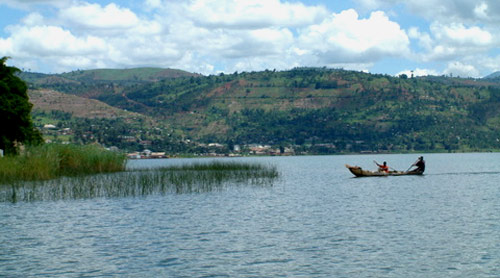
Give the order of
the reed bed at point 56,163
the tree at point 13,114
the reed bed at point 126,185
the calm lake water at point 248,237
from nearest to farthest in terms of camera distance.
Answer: the calm lake water at point 248,237
the reed bed at point 126,185
the reed bed at point 56,163
the tree at point 13,114

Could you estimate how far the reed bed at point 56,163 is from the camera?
46.0m

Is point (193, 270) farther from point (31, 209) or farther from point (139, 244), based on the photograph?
point (31, 209)

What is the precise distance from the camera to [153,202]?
4188 cm

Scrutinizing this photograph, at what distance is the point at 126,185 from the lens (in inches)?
1829

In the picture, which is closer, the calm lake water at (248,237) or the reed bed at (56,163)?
the calm lake water at (248,237)

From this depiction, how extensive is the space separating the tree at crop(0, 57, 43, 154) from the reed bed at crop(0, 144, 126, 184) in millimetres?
5696

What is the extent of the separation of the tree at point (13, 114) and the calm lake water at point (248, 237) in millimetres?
23694

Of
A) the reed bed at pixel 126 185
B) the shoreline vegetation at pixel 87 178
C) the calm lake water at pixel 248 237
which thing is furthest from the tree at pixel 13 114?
the calm lake water at pixel 248 237

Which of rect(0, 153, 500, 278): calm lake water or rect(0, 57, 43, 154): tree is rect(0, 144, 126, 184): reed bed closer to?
rect(0, 57, 43, 154): tree

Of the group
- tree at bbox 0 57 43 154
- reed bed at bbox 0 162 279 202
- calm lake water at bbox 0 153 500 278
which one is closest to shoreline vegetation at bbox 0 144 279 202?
reed bed at bbox 0 162 279 202

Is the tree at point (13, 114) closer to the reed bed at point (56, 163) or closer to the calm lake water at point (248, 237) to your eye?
the reed bed at point (56, 163)

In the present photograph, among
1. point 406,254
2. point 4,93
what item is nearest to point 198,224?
point 406,254

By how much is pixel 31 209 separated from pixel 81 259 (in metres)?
15.5

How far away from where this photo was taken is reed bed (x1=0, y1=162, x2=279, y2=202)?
42763 millimetres
